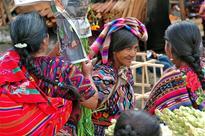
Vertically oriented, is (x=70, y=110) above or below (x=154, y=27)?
above

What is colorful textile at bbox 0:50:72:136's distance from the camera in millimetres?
2158

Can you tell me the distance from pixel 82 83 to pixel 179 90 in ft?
1.96

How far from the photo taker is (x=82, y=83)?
2318 mm

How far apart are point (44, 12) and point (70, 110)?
6.26m

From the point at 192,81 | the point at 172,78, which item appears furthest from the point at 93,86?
the point at 192,81

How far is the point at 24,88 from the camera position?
2.17 meters

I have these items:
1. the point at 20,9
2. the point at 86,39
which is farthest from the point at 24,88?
the point at 20,9

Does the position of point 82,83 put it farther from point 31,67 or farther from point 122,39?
point 122,39

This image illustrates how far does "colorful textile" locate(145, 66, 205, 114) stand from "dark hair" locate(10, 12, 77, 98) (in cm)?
65

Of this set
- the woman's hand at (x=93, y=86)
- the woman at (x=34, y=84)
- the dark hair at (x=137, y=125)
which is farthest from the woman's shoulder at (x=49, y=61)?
the dark hair at (x=137, y=125)

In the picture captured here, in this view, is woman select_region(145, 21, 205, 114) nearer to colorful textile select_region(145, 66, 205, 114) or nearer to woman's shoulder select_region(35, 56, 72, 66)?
colorful textile select_region(145, 66, 205, 114)

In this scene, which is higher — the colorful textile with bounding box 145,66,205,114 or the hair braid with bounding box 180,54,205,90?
the hair braid with bounding box 180,54,205,90

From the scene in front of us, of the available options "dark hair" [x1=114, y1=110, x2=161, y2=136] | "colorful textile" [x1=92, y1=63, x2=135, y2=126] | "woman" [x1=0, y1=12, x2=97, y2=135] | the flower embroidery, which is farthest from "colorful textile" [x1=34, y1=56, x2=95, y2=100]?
the flower embroidery

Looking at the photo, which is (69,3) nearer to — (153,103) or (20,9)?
(153,103)
